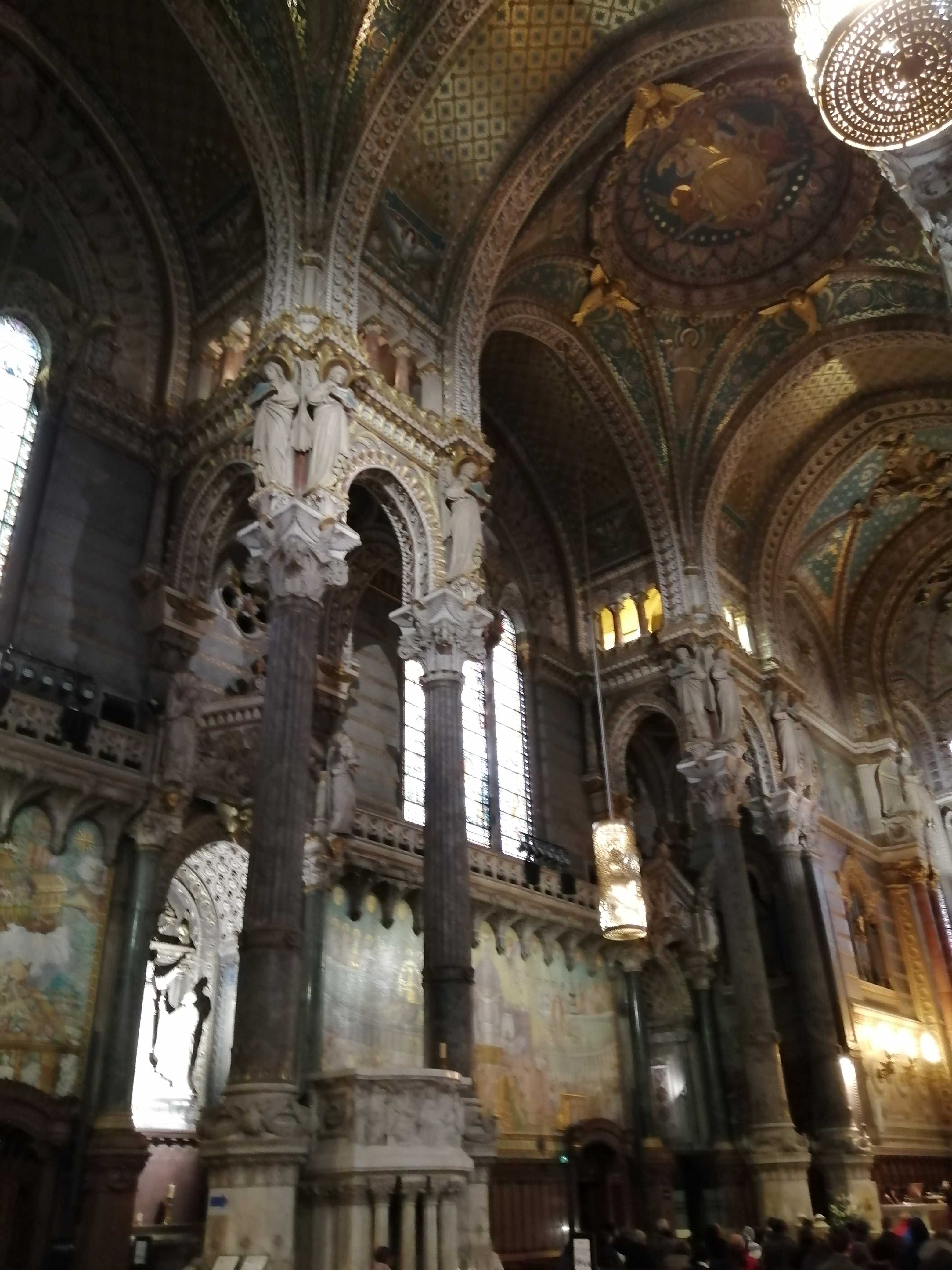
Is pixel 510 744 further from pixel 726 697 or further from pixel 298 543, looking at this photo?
pixel 298 543

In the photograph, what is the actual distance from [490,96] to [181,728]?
9.21 meters

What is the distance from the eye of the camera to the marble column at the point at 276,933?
7531mm

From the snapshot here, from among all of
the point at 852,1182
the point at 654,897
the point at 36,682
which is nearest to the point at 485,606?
the point at 654,897

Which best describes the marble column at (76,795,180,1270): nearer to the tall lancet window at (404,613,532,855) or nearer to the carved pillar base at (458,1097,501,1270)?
the carved pillar base at (458,1097,501,1270)

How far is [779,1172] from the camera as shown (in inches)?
556

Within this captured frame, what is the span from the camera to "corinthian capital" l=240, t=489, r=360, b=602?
10.4 metres

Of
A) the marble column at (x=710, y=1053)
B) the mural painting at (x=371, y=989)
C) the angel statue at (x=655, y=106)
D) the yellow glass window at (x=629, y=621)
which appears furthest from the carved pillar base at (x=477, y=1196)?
the angel statue at (x=655, y=106)

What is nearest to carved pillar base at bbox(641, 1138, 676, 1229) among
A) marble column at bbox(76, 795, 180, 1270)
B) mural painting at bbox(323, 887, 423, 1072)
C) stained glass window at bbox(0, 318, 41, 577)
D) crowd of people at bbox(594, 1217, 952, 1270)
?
crowd of people at bbox(594, 1217, 952, 1270)

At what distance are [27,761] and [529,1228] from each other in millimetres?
9086

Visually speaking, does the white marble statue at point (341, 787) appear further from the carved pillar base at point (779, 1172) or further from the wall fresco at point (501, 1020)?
the carved pillar base at point (779, 1172)

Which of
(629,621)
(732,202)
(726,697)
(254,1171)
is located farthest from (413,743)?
(732,202)

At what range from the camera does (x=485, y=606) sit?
18.2m

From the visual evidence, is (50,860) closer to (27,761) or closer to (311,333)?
(27,761)

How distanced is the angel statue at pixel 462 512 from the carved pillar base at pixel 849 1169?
1095 centimetres
